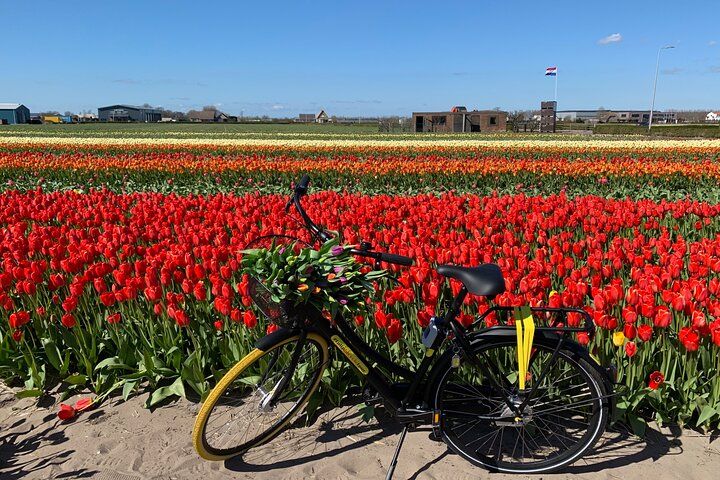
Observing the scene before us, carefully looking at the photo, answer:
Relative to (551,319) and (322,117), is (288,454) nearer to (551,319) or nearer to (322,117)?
(551,319)

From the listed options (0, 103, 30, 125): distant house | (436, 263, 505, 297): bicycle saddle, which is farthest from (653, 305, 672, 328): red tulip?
(0, 103, 30, 125): distant house

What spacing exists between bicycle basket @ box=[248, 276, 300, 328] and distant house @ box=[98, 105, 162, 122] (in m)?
151

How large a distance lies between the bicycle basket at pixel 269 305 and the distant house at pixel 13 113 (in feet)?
378

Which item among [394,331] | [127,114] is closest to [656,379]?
[394,331]

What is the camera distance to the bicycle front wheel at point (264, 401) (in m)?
2.93

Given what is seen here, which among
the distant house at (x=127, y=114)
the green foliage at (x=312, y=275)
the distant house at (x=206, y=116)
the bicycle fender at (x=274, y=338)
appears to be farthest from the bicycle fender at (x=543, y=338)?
the distant house at (x=127, y=114)

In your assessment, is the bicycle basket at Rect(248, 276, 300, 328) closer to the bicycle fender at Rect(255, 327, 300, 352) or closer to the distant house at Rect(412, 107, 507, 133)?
the bicycle fender at Rect(255, 327, 300, 352)

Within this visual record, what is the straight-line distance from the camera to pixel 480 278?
2.67m

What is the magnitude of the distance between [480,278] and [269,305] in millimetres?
1050

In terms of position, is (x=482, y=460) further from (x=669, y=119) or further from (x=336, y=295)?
(x=669, y=119)

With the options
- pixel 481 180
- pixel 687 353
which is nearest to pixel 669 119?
pixel 481 180

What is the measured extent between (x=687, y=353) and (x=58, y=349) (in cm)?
424

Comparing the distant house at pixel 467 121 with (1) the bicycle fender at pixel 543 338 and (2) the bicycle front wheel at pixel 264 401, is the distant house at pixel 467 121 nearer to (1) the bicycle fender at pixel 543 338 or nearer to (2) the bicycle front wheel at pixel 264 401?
(2) the bicycle front wheel at pixel 264 401

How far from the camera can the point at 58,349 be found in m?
3.99
